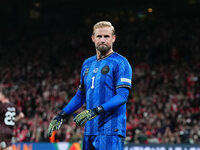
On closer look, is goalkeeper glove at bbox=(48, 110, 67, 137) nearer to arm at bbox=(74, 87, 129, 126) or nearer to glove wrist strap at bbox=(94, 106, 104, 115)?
arm at bbox=(74, 87, 129, 126)

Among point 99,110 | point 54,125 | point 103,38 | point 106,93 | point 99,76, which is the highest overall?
point 103,38

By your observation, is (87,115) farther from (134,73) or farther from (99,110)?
(134,73)

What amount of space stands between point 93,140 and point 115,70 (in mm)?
787

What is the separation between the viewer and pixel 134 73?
69.6ft

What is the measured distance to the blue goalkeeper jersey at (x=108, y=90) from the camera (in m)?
4.46

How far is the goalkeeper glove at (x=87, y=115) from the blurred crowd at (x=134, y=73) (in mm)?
11149

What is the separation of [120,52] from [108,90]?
19.8 metres

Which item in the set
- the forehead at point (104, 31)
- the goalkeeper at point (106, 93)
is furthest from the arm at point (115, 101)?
the forehead at point (104, 31)

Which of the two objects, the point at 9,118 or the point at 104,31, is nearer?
the point at 104,31

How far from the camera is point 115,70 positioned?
4.54 m

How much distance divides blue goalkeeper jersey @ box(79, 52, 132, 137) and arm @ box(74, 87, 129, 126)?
0.15 metres

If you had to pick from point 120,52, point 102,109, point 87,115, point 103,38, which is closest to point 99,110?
point 102,109

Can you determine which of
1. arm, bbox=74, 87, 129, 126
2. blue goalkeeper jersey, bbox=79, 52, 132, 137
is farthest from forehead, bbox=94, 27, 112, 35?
arm, bbox=74, 87, 129, 126

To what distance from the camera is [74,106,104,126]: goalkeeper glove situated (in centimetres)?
418
